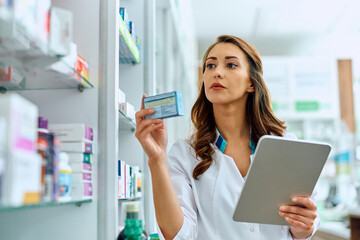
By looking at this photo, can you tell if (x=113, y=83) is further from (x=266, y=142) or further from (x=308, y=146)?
(x=308, y=146)

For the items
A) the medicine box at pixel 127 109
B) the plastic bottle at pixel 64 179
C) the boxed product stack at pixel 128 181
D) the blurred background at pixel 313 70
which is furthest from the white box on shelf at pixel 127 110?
the blurred background at pixel 313 70

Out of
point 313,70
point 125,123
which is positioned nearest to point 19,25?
point 125,123

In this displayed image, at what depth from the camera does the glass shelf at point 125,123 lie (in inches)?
68.2

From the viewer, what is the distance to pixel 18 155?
728 millimetres

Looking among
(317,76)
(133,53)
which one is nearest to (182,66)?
(133,53)

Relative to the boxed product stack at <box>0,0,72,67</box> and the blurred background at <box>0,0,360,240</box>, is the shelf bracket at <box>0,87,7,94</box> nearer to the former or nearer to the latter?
the blurred background at <box>0,0,360,240</box>

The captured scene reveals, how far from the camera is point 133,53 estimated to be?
6.56 ft

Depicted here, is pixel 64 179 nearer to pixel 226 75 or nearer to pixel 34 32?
pixel 34 32

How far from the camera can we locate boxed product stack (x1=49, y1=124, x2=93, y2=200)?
3.95 ft

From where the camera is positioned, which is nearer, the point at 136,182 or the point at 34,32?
the point at 34,32

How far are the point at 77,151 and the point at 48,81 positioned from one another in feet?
0.80

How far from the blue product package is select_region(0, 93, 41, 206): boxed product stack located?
523 mm

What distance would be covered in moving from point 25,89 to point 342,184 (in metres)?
6.52

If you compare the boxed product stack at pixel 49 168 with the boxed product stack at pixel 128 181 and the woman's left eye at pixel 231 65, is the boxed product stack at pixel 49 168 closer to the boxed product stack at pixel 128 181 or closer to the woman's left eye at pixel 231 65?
the boxed product stack at pixel 128 181
